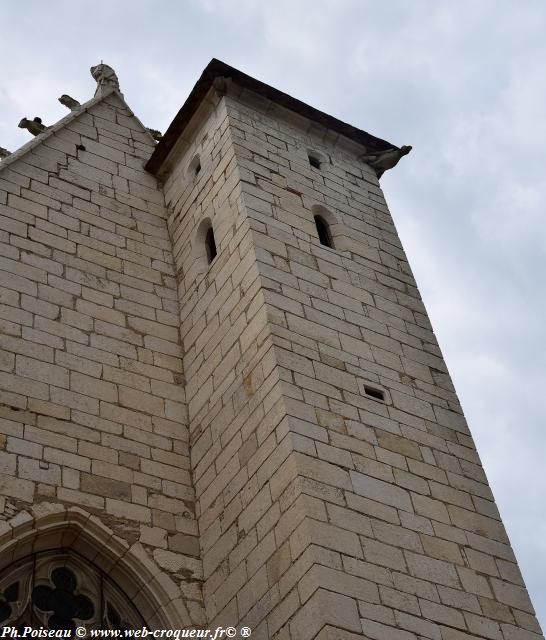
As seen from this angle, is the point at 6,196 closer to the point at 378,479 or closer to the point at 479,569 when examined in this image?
the point at 378,479

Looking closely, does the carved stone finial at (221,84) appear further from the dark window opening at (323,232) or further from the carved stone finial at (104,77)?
the carved stone finial at (104,77)

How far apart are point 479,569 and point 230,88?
7064 millimetres

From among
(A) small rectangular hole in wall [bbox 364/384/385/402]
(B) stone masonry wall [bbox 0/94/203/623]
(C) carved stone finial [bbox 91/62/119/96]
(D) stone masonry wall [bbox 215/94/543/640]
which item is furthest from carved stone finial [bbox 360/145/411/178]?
(A) small rectangular hole in wall [bbox 364/384/385/402]

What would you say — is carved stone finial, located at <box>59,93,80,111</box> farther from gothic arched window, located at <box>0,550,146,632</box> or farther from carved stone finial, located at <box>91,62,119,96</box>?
gothic arched window, located at <box>0,550,146,632</box>

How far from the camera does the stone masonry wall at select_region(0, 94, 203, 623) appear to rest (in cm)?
964

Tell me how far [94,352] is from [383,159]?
5489mm

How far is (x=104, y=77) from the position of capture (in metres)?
16.3

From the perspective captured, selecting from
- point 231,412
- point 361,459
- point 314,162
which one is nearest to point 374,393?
point 361,459

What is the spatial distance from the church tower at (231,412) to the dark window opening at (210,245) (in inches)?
1.4

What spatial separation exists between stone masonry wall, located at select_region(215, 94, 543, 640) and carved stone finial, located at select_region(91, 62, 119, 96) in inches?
140

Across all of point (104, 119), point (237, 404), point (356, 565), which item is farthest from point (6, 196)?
point (356, 565)

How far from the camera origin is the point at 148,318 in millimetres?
11953

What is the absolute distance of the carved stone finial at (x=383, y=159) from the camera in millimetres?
14703

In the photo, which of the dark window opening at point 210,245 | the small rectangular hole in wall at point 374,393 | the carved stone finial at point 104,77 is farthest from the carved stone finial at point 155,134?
the small rectangular hole in wall at point 374,393
